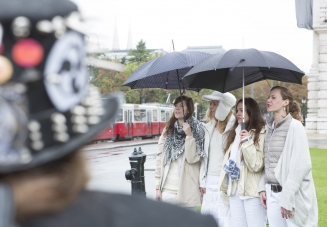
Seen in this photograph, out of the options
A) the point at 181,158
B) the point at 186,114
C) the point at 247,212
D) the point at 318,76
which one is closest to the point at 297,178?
the point at 247,212

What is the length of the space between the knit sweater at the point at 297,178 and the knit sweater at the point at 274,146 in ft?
0.33

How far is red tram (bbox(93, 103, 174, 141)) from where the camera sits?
3938 cm

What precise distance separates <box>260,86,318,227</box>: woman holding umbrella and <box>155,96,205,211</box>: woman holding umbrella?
936 mm

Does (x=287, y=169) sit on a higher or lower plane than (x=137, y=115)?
higher

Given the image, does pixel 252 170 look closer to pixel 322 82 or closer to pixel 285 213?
pixel 285 213

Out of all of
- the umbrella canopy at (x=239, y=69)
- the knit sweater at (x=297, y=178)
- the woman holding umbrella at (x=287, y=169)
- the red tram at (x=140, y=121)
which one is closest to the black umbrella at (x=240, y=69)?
the umbrella canopy at (x=239, y=69)

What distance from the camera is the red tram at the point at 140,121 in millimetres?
39375

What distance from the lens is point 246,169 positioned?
591 cm

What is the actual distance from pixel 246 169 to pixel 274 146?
486 millimetres

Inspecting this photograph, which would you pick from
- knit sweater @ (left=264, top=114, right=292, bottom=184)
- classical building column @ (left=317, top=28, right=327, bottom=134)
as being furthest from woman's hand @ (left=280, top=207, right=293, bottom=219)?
classical building column @ (left=317, top=28, right=327, bottom=134)

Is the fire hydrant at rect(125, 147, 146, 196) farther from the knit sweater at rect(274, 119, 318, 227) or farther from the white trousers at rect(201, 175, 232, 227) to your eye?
the knit sweater at rect(274, 119, 318, 227)

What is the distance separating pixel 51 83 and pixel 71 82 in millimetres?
62

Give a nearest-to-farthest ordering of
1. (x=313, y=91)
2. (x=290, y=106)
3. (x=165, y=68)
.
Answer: (x=290, y=106), (x=165, y=68), (x=313, y=91)

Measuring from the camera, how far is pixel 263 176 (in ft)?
19.3
